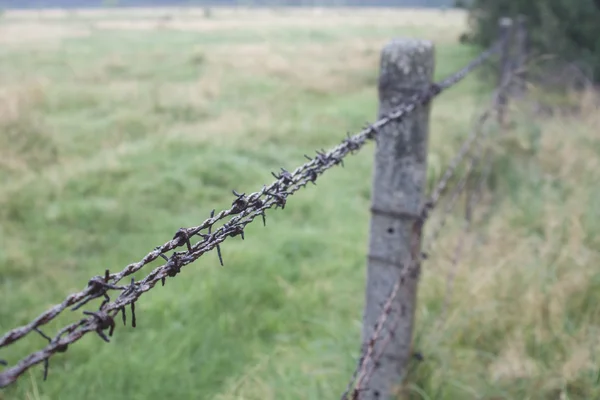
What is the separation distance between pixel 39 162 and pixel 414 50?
5735mm

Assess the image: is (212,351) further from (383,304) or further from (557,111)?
(557,111)

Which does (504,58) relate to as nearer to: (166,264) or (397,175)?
(397,175)

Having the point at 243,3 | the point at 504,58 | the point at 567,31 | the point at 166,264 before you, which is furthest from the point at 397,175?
the point at 243,3

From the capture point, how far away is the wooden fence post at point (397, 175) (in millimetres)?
1817

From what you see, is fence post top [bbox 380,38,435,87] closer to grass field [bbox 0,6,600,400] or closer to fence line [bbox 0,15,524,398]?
fence line [bbox 0,15,524,398]

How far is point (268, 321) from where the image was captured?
3.41 m

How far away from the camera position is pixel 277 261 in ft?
13.7

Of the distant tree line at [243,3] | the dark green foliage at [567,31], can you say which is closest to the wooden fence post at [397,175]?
the dark green foliage at [567,31]

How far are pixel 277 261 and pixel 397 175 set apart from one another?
7.88ft

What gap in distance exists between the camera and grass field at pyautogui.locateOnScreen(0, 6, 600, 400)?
254 centimetres

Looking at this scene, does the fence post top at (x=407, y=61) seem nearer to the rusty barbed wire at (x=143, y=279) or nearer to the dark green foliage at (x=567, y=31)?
the rusty barbed wire at (x=143, y=279)

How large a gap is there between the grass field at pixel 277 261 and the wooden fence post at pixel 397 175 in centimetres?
46

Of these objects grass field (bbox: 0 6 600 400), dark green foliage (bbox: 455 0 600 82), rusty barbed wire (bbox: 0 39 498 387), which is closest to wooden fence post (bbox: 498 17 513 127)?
grass field (bbox: 0 6 600 400)

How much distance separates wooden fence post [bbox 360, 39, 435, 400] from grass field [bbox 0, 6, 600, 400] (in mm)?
457
